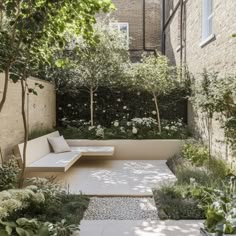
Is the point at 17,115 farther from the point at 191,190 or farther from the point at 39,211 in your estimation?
the point at 191,190

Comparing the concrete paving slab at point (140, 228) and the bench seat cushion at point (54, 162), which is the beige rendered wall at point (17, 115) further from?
the concrete paving slab at point (140, 228)

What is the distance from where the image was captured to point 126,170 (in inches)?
315

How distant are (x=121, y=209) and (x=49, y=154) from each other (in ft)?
11.7

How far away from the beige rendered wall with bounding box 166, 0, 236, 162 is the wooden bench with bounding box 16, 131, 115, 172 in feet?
9.07

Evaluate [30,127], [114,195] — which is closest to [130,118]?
[30,127]

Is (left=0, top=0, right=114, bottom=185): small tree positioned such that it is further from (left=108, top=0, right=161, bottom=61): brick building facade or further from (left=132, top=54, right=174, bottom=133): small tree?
(left=108, top=0, right=161, bottom=61): brick building facade

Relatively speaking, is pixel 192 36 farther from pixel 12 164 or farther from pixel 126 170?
pixel 12 164

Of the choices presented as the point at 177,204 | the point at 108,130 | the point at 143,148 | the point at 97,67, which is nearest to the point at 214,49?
the point at 143,148

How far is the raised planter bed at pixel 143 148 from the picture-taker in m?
9.50

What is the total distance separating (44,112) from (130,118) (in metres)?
3.11

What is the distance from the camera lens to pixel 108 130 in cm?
1023

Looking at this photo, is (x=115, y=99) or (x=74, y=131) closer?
(x=74, y=131)

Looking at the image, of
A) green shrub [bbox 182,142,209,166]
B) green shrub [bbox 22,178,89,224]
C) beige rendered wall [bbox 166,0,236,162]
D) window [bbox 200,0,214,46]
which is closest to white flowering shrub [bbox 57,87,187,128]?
beige rendered wall [bbox 166,0,236,162]

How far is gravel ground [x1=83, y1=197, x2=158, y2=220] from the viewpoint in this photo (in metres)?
4.53
